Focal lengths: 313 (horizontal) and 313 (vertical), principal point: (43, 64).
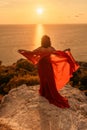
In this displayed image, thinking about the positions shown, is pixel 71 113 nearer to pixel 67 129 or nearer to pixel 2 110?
pixel 67 129

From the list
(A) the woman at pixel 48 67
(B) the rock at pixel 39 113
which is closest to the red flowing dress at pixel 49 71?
(A) the woman at pixel 48 67

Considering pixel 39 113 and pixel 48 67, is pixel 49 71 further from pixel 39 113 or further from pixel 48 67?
pixel 39 113

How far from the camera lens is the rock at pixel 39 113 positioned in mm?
9570

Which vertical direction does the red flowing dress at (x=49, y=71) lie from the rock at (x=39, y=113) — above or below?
above

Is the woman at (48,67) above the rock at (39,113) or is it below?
above

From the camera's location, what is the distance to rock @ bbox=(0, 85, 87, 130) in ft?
31.4

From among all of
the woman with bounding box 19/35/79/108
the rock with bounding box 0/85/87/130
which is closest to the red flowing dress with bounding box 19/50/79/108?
the woman with bounding box 19/35/79/108

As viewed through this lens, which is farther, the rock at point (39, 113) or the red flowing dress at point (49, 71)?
the red flowing dress at point (49, 71)

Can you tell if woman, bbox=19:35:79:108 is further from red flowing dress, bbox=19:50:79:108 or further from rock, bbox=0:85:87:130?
rock, bbox=0:85:87:130

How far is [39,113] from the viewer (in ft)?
34.0

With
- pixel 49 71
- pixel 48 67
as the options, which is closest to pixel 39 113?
pixel 49 71

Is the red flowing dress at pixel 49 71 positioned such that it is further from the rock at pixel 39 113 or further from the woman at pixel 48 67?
the rock at pixel 39 113

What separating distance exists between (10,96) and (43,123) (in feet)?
11.1

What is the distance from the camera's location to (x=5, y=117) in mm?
10391
